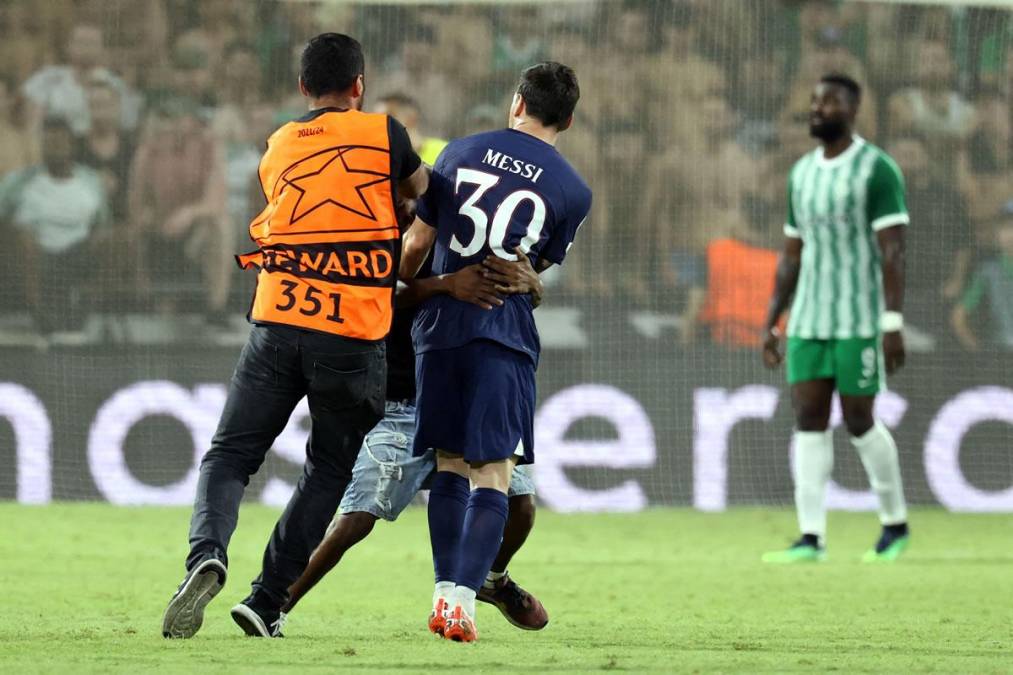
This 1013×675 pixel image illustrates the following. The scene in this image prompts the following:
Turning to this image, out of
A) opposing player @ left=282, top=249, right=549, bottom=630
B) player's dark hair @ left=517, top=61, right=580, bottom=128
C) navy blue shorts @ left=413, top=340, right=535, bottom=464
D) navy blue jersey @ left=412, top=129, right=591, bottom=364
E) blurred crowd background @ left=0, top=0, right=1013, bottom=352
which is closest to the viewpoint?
navy blue shorts @ left=413, top=340, right=535, bottom=464

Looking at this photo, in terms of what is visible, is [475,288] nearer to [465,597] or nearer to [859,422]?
[465,597]

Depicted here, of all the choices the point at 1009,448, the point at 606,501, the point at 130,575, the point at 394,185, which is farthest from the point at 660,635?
the point at 1009,448

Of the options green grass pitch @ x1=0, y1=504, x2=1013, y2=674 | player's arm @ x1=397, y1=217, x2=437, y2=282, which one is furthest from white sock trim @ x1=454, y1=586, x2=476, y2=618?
player's arm @ x1=397, y1=217, x2=437, y2=282

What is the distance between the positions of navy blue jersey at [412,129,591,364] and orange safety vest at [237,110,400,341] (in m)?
0.24

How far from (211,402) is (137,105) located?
203 cm

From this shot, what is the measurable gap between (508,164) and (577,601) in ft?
7.03

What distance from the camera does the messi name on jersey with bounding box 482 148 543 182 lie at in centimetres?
549

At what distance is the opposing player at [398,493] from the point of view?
5906 millimetres

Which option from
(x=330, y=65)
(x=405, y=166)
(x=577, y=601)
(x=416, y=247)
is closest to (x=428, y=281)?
(x=416, y=247)

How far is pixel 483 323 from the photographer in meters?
5.40

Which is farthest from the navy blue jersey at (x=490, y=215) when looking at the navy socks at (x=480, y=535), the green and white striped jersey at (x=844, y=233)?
the green and white striped jersey at (x=844, y=233)

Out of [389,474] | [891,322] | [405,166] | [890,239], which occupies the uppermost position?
[405,166]

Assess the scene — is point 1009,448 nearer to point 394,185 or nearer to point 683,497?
point 683,497

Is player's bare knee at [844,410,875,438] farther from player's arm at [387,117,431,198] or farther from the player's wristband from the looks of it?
player's arm at [387,117,431,198]
